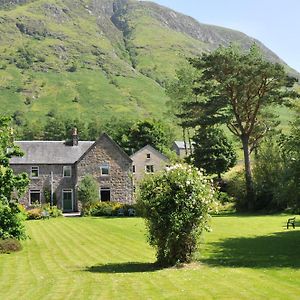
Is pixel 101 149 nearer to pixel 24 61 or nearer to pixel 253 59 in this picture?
pixel 253 59

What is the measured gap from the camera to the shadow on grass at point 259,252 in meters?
21.0

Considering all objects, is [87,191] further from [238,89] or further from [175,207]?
[175,207]

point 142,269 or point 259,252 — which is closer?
point 142,269

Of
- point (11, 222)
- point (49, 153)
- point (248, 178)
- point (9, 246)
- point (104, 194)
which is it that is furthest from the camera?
point (49, 153)

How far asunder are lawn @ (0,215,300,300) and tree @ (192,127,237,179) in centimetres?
3186

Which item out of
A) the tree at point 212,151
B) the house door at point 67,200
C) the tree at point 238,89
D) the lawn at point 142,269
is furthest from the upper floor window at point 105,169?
the lawn at point 142,269

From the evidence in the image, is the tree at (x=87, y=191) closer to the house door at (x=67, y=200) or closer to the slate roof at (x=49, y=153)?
the house door at (x=67, y=200)

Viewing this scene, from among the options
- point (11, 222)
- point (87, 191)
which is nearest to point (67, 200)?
point (87, 191)

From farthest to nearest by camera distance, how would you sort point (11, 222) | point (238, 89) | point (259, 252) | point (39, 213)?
point (39, 213) < point (238, 89) < point (11, 222) < point (259, 252)

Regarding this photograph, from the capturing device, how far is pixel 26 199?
198 feet

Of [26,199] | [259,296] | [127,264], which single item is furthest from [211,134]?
[259,296]

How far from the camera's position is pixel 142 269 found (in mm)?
20047

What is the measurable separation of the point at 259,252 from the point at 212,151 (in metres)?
42.9

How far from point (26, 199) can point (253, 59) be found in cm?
3196
